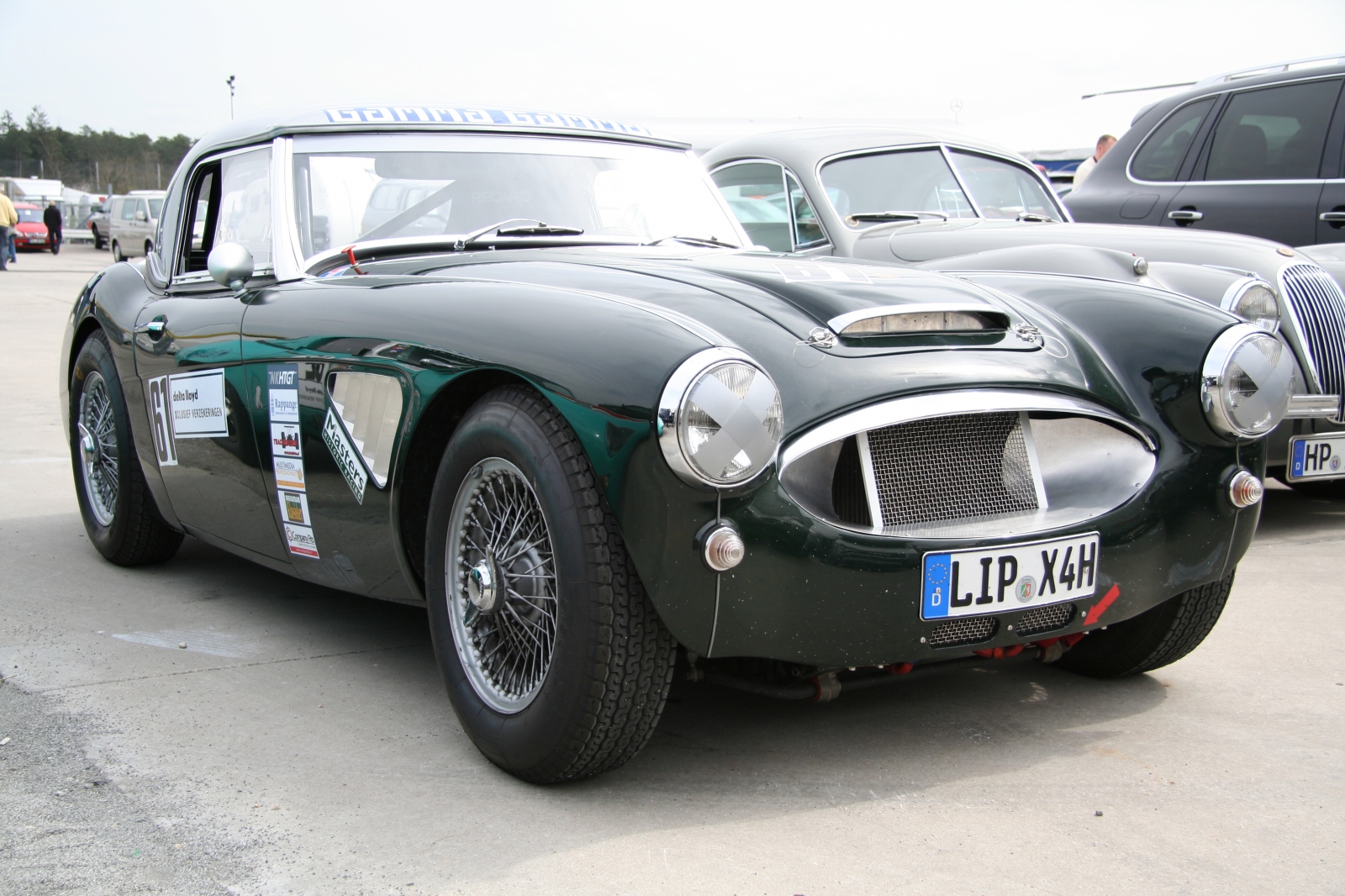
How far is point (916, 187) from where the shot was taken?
6602 millimetres

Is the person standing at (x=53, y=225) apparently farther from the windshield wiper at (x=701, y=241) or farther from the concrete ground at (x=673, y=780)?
the windshield wiper at (x=701, y=241)

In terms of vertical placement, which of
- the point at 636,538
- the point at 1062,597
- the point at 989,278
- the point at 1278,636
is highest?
the point at 989,278

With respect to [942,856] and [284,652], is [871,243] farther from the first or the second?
[942,856]

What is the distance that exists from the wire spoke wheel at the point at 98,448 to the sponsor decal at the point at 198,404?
712 mm

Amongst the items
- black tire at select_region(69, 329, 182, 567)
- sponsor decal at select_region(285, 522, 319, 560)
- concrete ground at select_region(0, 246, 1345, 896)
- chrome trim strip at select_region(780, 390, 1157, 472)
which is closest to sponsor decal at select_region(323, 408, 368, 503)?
sponsor decal at select_region(285, 522, 319, 560)

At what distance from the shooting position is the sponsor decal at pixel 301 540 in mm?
3338

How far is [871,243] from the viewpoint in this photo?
619 centimetres

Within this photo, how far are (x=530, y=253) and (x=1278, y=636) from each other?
2.41m

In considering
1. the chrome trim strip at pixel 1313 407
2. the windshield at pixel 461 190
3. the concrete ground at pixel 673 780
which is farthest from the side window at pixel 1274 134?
the windshield at pixel 461 190

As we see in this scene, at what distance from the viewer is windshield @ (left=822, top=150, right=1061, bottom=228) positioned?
6.48 m

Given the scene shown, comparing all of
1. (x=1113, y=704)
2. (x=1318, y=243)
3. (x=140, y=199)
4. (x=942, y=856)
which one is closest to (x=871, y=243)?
(x=1318, y=243)

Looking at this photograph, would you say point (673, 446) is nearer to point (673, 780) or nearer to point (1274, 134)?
point (673, 780)

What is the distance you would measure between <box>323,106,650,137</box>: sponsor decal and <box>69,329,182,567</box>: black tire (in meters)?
1.35

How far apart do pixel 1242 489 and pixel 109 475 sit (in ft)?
12.4
